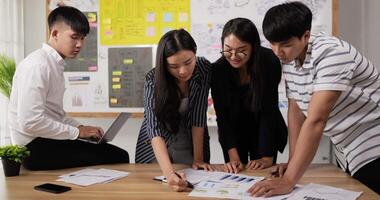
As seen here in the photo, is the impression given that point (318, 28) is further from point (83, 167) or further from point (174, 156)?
point (83, 167)

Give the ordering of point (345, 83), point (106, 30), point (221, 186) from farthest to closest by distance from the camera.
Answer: point (106, 30)
point (221, 186)
point (345, 83)

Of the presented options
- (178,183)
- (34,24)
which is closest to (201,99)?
(178,183)

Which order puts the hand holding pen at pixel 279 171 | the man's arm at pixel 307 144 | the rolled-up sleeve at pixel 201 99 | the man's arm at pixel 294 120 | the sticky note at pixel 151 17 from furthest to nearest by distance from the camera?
the sticky note at pixel 151 17 → the rolled-up sleeve at pixel 201 99 → the man's arm at pixel 294 120 → the hand holding pen at pixel 279 171 → the man's arm at pixel 307 144

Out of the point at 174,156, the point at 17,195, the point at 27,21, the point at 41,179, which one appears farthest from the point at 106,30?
the point at 17,195

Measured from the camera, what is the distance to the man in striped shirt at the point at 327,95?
4.13ft

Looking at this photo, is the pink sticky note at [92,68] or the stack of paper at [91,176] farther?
the pink sticky note at [92,68]

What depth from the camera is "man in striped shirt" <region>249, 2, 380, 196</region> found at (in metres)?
1.26

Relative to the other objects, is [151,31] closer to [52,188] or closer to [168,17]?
[168,17]

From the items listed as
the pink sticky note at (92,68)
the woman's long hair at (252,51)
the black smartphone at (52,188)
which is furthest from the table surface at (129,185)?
the pink sticky note at (92,68)

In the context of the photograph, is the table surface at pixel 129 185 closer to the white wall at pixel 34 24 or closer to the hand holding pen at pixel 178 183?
the hand holding pen at pixel 178 183

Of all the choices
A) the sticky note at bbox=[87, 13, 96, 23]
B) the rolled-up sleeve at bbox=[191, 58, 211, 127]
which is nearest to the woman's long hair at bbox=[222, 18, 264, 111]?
the rolled-up sleeve at bbox=[191, 58, 211, 127]

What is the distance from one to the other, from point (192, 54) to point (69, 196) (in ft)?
2.41

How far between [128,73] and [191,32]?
61 cm

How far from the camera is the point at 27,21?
3.40 metres
